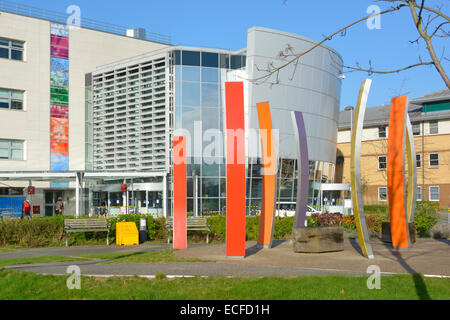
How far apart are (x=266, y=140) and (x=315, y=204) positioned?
27.0 meters

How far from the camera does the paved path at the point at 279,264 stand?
9945mm

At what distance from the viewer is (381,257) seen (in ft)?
41.8

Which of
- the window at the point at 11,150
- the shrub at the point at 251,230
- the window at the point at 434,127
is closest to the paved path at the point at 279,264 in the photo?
the shrub at the point at 251,230

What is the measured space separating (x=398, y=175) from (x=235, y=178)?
5.03m

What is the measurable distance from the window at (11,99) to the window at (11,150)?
2.45m

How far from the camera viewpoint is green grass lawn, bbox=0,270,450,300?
7.46 metres

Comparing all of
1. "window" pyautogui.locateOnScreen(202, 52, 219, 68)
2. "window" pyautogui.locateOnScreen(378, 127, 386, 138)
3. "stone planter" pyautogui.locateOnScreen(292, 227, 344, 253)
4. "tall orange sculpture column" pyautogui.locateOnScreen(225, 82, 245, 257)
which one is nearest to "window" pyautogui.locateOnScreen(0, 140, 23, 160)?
"window" pyautogui.locateOnScreen(202, 52, 219, 68)

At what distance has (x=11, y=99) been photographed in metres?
37.1

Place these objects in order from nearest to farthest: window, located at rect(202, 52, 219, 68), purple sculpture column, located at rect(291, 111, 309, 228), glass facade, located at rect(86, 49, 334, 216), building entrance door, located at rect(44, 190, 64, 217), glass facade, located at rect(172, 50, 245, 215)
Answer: purple sculpture column, located at rect(291, 111, 309, 228) < glass facade, located at rect(172, 50, 245, 215) < glass facade, located at rect(86, 49, 334, 216) < window, located at rect(202, 52, 219, 68) < building entrance door, located at rect(44, 190, 64, 217)

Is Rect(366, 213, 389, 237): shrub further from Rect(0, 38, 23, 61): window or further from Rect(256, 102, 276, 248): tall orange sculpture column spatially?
Rect(0, 38, 23, 61): window

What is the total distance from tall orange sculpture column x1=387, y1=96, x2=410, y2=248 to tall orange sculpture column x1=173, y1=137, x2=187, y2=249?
6.05 m
